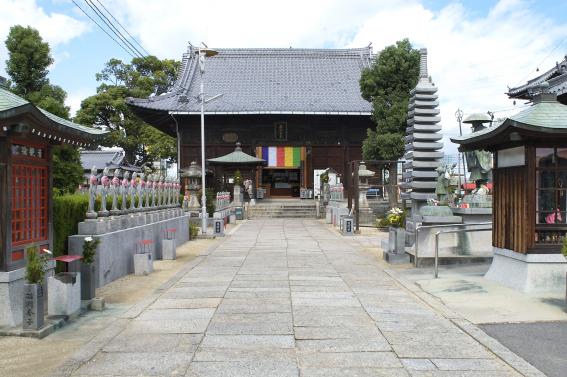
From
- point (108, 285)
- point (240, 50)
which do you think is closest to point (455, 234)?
point (108, 285)

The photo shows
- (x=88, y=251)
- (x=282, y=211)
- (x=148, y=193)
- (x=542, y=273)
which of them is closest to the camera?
(x=88, y=251)

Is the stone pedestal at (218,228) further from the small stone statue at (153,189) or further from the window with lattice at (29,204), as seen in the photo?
the window with lattice at (29,204)

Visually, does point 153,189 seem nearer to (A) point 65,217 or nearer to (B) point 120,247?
(B) point 120,247

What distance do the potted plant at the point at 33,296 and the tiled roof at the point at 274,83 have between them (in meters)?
32.8

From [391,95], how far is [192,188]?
13340 mm

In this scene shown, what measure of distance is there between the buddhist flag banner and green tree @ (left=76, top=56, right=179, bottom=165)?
959 centimetres

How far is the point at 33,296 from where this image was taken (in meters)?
6.98

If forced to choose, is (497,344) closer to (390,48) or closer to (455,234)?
(455,234)

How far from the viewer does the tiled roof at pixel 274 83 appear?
133 feet

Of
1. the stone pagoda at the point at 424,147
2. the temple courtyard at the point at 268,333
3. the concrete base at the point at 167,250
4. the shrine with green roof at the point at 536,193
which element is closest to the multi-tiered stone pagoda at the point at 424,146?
the stone pagoda at the point at 424,147

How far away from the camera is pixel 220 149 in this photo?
1628 inches

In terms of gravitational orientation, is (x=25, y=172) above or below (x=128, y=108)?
below

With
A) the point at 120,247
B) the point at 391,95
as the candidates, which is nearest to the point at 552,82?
the point at 391,95

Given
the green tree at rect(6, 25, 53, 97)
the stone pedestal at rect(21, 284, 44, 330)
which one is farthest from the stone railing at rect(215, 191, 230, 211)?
the stone pedestal at rect(21, 284, 44, 330)
